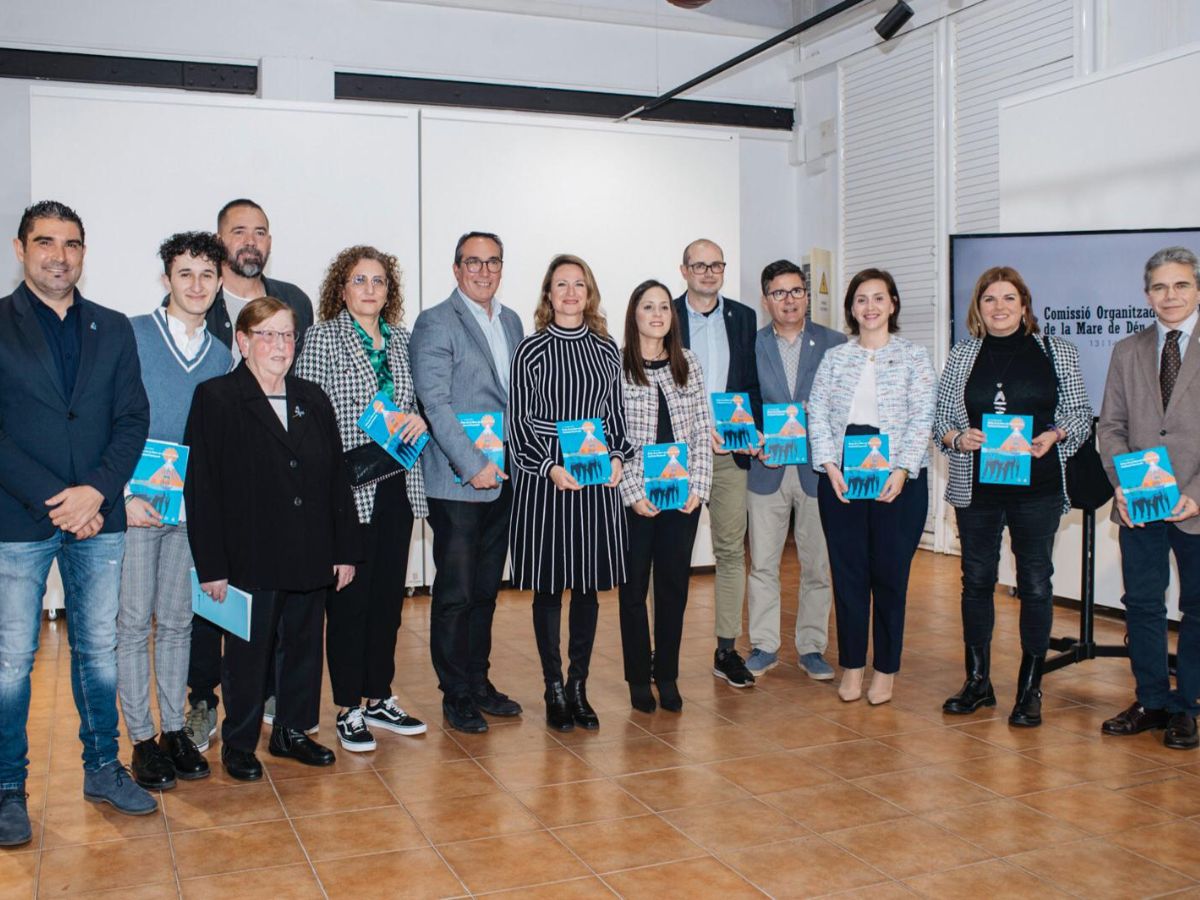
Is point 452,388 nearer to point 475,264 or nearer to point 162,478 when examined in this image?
point 475,264

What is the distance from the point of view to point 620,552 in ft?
13.0

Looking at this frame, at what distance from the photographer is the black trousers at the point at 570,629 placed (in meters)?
4.03

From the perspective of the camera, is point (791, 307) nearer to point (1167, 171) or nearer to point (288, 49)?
point (1167, 171)

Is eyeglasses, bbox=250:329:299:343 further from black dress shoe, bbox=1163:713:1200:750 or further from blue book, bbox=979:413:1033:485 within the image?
black dress shoe, bbox=1163:713:1200:750

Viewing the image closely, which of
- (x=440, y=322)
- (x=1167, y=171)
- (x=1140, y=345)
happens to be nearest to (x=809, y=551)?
(x=1140, y=345)

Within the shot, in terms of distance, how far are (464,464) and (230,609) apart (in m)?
0.88

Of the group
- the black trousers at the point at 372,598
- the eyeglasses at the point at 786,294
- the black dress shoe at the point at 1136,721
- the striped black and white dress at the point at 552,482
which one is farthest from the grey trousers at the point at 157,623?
the black dress shoe at the point at 1136,721

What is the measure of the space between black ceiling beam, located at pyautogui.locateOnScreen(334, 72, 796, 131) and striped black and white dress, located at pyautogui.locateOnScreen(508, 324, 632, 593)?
4824 millimetres

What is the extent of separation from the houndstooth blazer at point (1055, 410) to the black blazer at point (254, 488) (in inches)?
84.8

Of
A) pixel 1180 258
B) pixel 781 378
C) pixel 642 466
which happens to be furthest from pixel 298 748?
pixel 1180 258

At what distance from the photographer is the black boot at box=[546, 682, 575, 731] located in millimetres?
4074

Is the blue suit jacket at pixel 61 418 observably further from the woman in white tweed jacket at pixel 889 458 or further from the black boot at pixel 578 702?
the woman in white tweed jacket at pixel 889 458

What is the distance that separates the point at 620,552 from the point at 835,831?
1216 millimetres

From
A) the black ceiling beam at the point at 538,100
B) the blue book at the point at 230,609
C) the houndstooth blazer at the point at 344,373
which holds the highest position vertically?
the black ceiling beam at the point at 538,100
